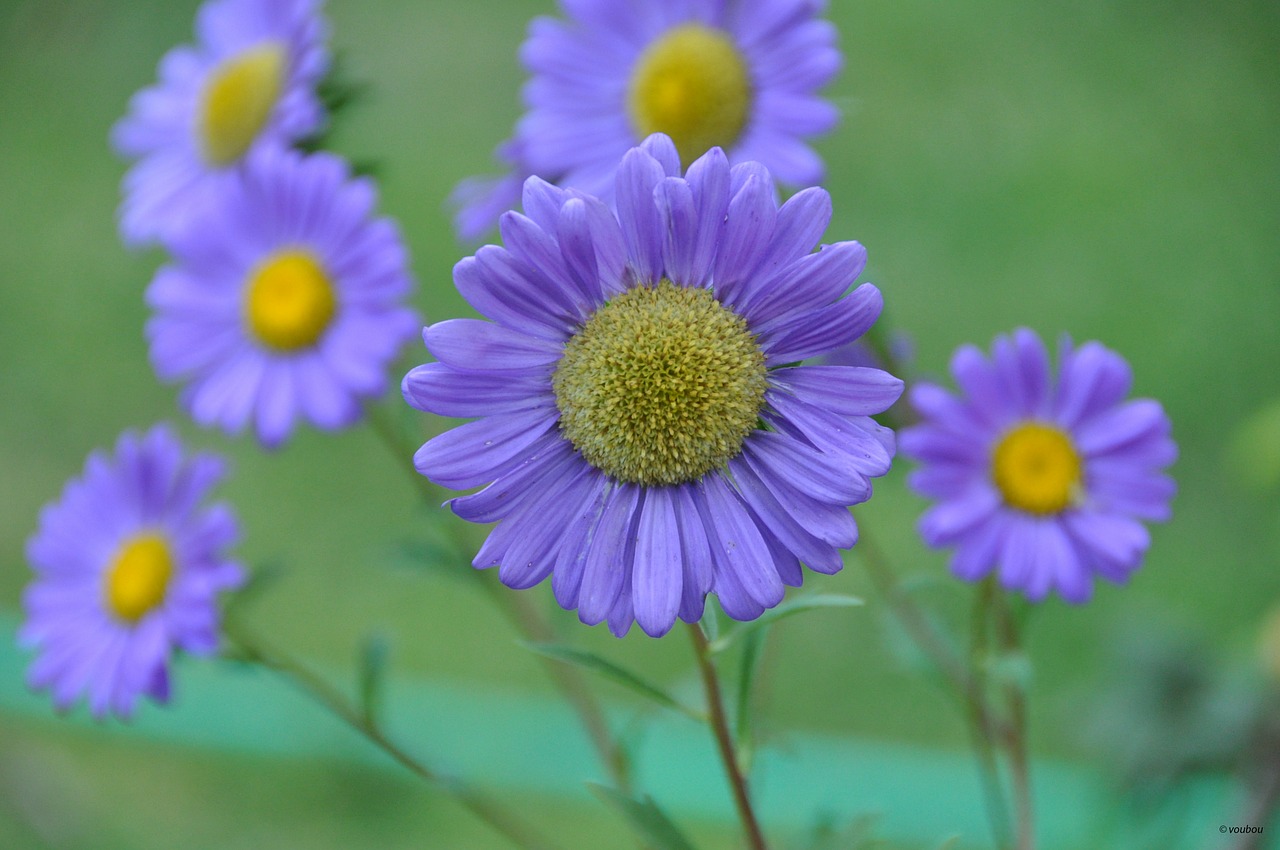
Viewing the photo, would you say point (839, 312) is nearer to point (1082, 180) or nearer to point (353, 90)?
point (353, 90)

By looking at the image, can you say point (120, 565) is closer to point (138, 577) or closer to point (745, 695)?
point (138, 577)

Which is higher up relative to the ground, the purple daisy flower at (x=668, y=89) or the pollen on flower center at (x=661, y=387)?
the purple daisy flower at (x=668, y=89)

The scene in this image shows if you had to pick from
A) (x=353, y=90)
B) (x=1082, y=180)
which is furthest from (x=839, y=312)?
(x=1082, y=180)

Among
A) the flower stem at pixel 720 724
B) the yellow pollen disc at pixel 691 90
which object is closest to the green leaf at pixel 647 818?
the flower stem at pixel 720 724

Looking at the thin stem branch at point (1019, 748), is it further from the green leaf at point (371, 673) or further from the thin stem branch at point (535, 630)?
the green leaf at point (371, 673)

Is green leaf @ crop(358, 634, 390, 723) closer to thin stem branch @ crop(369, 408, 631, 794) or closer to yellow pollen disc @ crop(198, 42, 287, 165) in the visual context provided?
thin stem branch @ crop(369, 408, 631, 794)

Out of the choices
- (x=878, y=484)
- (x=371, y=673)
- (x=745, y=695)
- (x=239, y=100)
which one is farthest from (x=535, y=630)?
(x=878, y=484)
